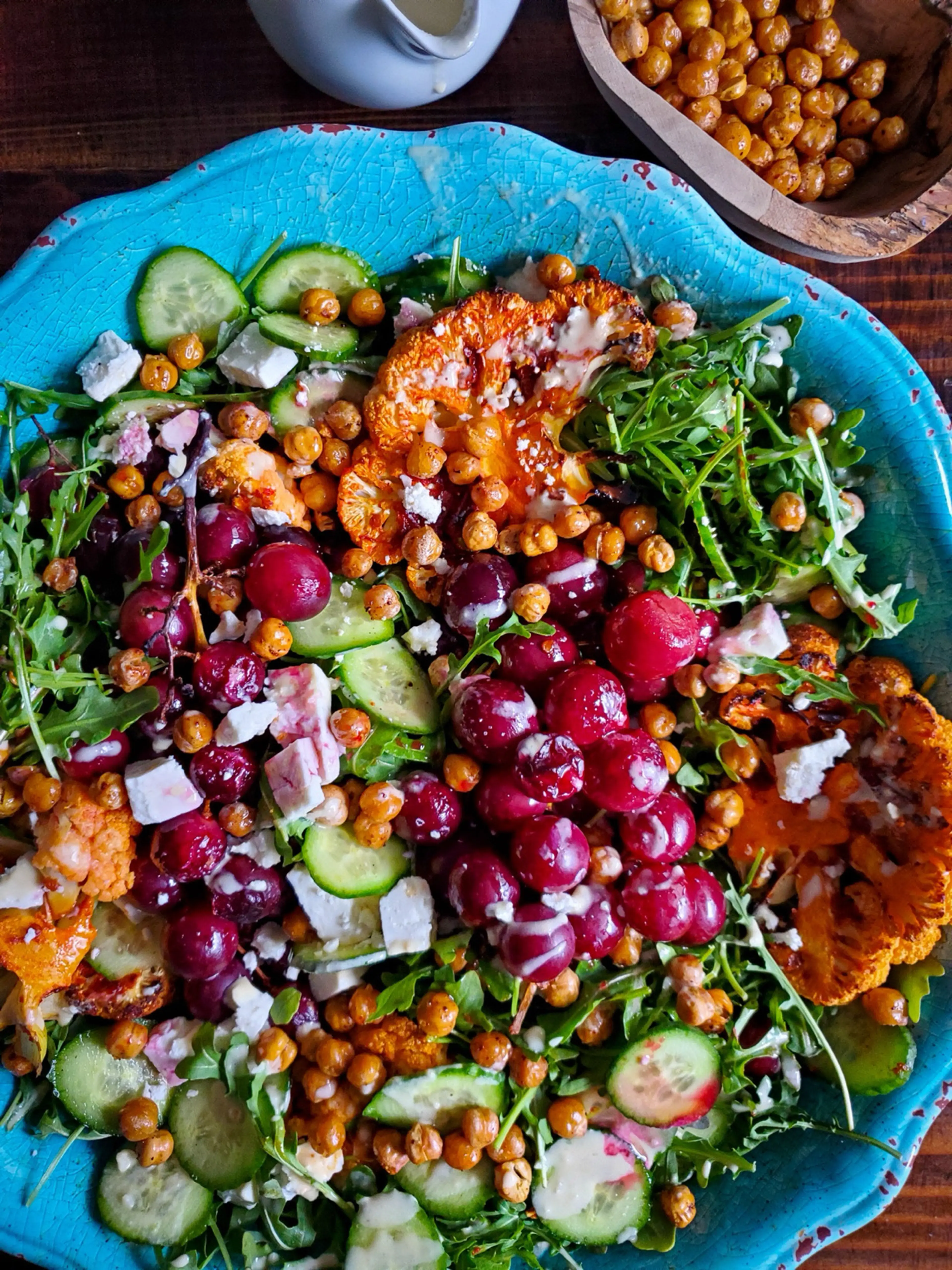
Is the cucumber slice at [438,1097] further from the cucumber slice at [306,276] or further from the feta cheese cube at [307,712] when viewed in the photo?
the cucumber slice at [306,276]

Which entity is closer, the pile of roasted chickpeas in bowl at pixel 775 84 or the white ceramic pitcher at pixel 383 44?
the white ceramic pitcher at pixel 383 44

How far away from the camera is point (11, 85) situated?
2008 mm

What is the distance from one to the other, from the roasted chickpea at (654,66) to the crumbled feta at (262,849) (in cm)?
166

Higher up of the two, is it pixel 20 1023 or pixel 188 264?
pixel 188 264

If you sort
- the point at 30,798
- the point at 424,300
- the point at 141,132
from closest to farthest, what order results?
the point at 30,798
the point at 424,300
the point at 141,132

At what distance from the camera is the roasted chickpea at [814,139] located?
6.58 feet

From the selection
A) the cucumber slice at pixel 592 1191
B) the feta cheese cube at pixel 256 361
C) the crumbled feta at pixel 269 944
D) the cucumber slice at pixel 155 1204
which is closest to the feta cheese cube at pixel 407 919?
the crumbled feta at pixel 269 944

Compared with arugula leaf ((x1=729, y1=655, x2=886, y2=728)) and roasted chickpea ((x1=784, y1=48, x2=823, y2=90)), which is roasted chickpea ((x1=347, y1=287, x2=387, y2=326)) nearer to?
arugula leaf ((x1=729, y1=655, x2=886, y2=728))

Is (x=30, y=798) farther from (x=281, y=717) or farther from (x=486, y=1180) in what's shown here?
(x=486, y=1180)

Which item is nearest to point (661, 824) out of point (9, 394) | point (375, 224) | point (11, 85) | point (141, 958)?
point (141, 958)

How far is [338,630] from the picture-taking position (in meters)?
1.70

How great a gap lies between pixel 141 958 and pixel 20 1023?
0.74 feet

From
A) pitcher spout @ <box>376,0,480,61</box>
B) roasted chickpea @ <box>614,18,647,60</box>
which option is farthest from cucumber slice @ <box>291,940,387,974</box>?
roasted chickpea @ <box>614,18,647,60</box>

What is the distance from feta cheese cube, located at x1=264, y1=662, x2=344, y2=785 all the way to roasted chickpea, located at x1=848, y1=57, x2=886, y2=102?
1.69 metres
